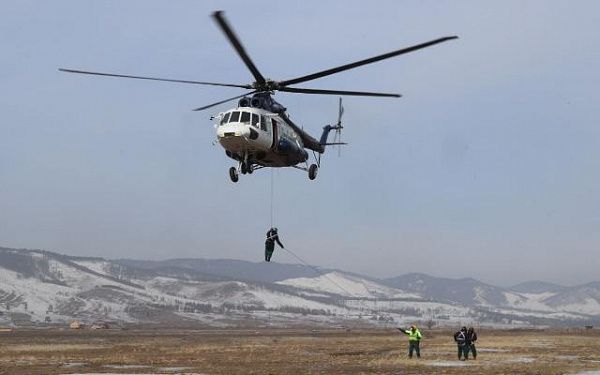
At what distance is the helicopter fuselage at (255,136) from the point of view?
1062 inches

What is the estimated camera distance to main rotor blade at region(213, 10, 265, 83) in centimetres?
2126

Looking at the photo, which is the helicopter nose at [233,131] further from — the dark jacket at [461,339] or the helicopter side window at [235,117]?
the dark jacket at [461,339]

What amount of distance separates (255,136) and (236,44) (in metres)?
4.59

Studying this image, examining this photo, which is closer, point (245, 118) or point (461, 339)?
point (245, 118)

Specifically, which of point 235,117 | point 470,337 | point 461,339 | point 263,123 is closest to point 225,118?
point 235,117

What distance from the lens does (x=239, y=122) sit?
1069 inches

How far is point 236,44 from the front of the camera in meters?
23.6

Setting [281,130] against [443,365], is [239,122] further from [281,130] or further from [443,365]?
[443,365]

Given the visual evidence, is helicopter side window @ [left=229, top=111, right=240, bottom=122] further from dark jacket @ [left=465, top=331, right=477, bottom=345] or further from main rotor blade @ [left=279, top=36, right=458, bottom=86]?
dark jacket @ [left=465, top=331, right=477, bottom=345]

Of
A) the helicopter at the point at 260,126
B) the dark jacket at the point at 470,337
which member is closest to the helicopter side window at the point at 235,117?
the helicopter at the point at 260,126

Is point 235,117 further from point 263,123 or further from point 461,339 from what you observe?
point 461,339

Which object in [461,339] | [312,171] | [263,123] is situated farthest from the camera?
[461,339]

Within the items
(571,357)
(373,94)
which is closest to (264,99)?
(373,94)

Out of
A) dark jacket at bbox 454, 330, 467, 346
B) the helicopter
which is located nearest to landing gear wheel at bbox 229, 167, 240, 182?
the helicopter
